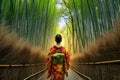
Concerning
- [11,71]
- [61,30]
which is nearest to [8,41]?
[11,71]

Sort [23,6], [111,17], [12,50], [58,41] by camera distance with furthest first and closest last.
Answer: [23,6] → [12,50] → [111,17] → [58,41]

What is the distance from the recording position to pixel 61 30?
2399 inches

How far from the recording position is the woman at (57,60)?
19.6 feet

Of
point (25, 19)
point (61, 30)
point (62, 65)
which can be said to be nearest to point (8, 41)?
point (62, 65)

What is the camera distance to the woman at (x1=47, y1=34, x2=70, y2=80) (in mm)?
5961

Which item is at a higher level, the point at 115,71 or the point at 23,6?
the point at 23,6

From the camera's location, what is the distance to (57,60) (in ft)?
19.8

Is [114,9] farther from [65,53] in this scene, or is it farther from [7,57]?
[7,57]

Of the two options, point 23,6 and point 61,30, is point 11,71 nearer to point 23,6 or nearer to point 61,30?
point 23,6

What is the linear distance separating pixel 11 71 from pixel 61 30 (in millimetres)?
53144

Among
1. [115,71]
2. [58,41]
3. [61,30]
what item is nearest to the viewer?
[58,41]

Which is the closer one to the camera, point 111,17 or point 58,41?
point 58,41

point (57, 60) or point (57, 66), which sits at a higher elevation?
point (57, 60)

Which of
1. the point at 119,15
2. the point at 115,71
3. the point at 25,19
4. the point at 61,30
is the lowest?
the point at 115,71
